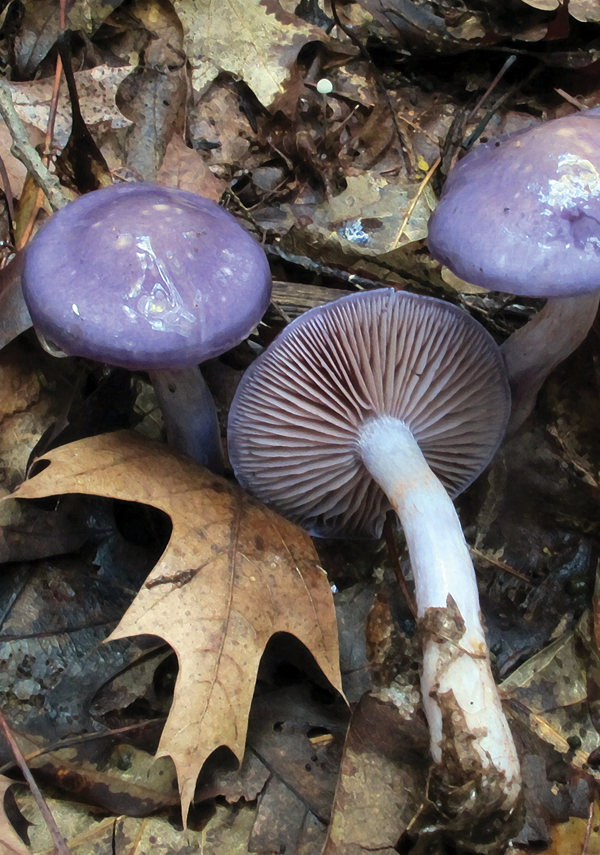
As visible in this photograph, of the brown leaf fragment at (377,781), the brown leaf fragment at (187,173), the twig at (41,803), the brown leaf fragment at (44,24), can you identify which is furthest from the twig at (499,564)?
the brown leaf fragment at (44,24)

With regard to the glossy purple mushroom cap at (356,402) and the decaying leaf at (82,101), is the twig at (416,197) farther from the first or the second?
the decaying leaf at (82,101)

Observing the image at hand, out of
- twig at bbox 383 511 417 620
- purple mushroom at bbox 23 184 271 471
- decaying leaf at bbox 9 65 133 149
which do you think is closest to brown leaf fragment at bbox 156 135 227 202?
decaying leaf at bbox 9 65 133 149

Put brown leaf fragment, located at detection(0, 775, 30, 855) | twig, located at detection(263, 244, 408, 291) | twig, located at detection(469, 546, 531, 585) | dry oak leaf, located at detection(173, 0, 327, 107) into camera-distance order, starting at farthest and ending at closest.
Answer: dry oak leaf, located at detection(173, 0, 327, 107)
twig, located at detection(263, 244, 408, 291)
twig, located at detection(469, 546, 531, 585)
brown leaf fragment, located at detection(0, 775, 30, 855)

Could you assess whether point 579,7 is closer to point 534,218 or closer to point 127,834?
point 534,218

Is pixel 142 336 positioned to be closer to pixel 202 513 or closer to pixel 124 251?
pixel 124 251

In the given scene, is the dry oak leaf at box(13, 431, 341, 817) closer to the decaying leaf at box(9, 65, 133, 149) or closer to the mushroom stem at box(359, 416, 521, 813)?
the mushroom stem at box(359, 416, 521, 813)

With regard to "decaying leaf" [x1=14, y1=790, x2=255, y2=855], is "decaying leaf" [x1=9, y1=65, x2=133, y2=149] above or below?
above

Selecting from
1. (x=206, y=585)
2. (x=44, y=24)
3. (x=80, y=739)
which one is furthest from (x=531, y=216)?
(x=44, y=24)
